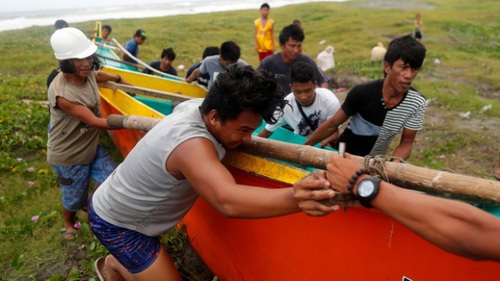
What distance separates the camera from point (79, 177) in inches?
132

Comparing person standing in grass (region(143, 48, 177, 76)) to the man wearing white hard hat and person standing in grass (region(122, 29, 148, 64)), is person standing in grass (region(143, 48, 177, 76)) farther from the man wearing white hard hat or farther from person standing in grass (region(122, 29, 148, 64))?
the man wearing white hard hat

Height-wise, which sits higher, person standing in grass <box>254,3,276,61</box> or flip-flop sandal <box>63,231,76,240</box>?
person standing in grass <box>254,3,276,61</box>

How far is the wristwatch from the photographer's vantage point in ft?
4.38

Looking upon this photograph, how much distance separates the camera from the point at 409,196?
1.27m

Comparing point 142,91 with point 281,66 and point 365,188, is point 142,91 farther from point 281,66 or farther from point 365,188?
point 365,188

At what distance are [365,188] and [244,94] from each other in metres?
0.64

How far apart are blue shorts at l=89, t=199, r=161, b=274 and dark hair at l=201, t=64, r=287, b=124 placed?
888 mm

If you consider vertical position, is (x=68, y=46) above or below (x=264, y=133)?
above

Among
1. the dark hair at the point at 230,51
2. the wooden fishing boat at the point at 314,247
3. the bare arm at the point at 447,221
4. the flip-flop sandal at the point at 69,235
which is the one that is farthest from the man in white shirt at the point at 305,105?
the bare arm at the point at 447,221

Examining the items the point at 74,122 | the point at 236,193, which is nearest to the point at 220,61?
the point at 74,122

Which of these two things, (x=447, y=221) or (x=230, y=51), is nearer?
(x=447, y=221)

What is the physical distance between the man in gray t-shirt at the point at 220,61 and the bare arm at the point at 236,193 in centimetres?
324

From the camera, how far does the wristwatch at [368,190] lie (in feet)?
4.38

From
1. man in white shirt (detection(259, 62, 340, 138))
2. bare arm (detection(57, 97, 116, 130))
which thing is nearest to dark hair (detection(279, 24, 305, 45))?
man in white shirt (detection(259, 62, 340, 138))
